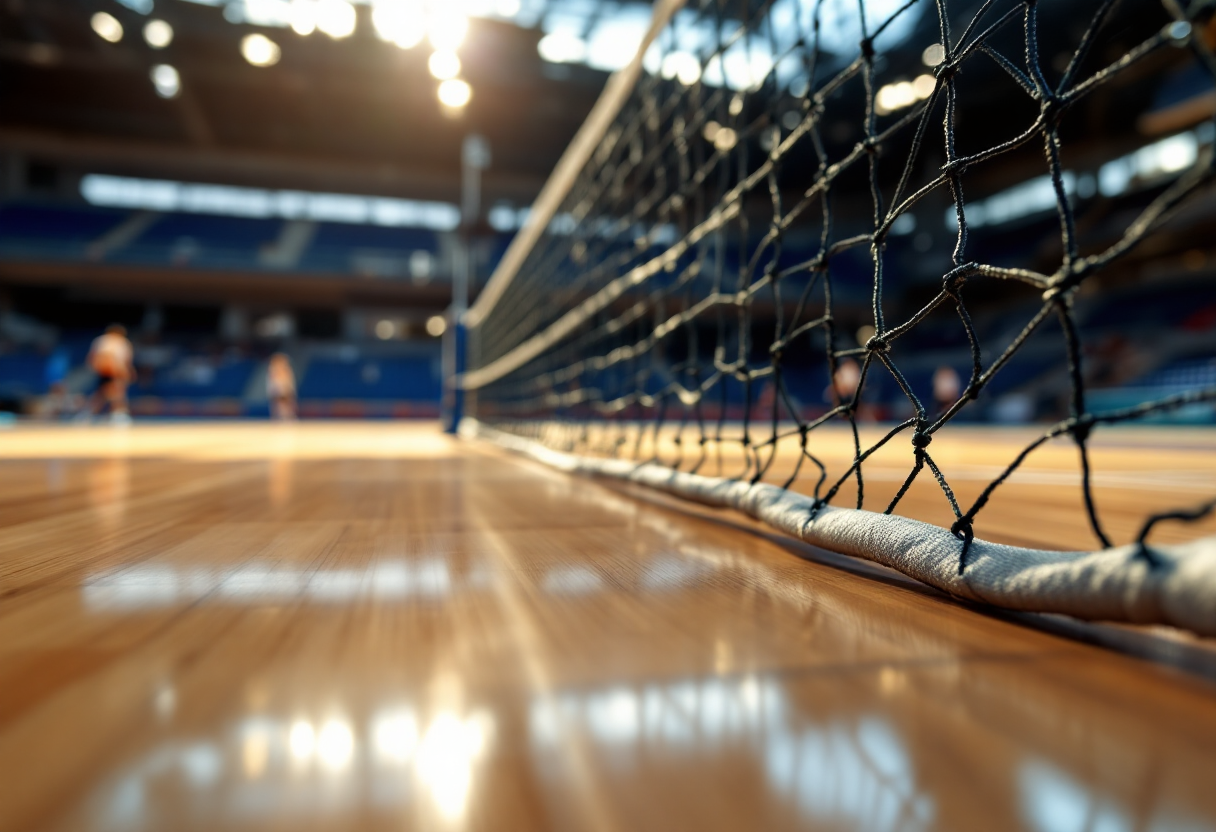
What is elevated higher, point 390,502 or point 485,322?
point 485,322

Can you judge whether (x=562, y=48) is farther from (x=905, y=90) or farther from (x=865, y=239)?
(x=865, y=239)

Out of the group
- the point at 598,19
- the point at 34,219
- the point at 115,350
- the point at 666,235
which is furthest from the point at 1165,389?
the point at 34,219

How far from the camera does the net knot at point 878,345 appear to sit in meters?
0.52

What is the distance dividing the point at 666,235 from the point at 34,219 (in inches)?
370

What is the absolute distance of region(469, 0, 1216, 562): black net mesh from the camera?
46cm

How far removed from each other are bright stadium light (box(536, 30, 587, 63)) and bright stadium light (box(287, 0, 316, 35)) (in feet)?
8.27

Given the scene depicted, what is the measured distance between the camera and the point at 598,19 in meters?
7.91

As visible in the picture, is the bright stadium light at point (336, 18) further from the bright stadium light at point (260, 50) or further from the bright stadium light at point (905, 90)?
the bright stadium light at point (905, 90)

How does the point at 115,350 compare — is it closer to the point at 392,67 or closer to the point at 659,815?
the point at 392,67

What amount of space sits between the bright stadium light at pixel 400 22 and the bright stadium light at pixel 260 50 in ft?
4.13

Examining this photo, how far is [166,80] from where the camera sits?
9047 millimetres

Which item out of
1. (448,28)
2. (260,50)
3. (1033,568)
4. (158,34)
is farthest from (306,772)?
(158,34)

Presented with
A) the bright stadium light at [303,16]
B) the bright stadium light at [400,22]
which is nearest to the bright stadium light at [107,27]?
the bright stadium light at [303,16]

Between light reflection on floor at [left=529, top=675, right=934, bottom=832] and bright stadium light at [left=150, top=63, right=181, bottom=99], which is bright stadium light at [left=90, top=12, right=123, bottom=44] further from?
light reflection on floor at [left=529, top=675, right=934, bottom=832]
